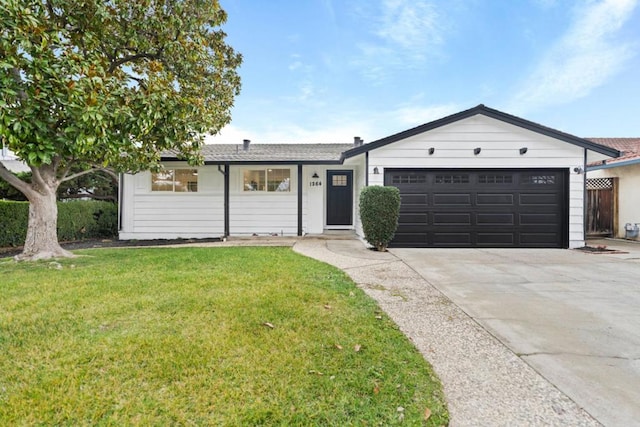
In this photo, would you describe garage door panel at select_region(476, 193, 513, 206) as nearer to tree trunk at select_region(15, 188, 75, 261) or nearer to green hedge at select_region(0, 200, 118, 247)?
tree trunk at select_region(15, 188, 75, 261)

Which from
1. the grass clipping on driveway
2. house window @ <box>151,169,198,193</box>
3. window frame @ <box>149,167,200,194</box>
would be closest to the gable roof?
the grass clipping on driveway

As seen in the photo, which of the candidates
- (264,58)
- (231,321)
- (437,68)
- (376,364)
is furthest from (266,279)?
(437,68)

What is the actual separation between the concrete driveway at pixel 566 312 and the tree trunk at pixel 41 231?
788cm

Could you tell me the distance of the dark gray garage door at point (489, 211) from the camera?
8562 mm

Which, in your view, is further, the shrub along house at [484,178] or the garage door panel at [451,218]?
the garage door panel at [451,218]

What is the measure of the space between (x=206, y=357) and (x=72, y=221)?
405 inches

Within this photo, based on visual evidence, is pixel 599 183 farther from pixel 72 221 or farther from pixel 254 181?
pixel 72 221

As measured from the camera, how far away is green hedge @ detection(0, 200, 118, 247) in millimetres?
8078

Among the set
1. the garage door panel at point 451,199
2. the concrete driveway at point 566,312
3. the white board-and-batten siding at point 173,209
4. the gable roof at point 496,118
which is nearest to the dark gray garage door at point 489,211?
the garage door panel at point 451,199

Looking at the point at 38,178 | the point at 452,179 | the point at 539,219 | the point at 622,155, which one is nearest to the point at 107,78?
the point at 38,178

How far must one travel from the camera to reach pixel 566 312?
11.8ft

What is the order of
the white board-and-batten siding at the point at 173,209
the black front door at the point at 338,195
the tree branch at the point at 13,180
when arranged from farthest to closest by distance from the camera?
the black front door at the point at 338,195 < the white board-and-batten siding at the point at 173,209 < the tree branch at the point at 13,180

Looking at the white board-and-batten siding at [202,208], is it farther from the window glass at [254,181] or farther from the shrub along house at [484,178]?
the shrub along house at [484,178]

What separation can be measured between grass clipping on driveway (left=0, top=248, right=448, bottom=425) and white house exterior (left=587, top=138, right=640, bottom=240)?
1133cm
